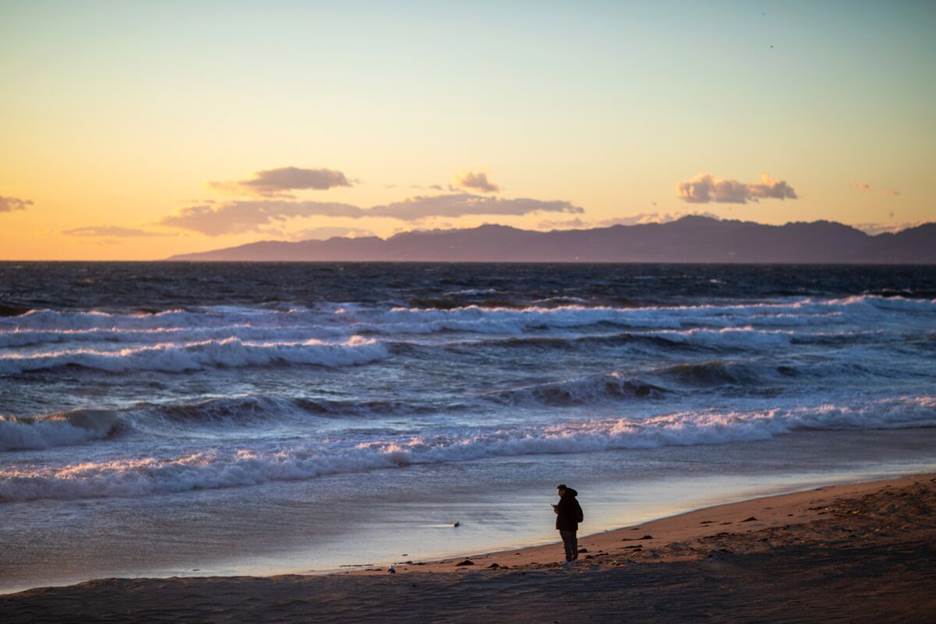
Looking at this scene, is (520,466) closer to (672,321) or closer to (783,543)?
(783,543)

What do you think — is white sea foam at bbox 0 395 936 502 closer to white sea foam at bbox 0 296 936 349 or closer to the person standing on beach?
the person standing on beach

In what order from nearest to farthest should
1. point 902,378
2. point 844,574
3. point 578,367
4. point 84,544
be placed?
1. point 844,574
2. point 84,544
3. point 902,378
4. point 578,367

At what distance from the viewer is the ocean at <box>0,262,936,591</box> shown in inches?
472

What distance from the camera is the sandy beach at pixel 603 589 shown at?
7.80 metres

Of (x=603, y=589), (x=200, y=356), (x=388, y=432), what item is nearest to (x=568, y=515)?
(x=603, y=589)

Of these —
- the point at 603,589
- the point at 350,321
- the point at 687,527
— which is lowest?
the point at 687,527

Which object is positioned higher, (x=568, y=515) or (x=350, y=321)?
(x=350, y=321)

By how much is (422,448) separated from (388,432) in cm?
210

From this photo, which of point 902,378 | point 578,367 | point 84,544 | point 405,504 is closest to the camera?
point 84,544

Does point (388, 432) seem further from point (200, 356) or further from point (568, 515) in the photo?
point (200, 356)

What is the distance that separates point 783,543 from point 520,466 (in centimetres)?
684

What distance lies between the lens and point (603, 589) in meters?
8.51

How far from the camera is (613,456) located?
1753 cm

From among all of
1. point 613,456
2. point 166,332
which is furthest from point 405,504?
point 166,332
